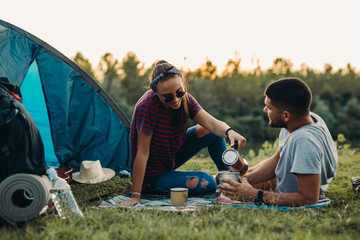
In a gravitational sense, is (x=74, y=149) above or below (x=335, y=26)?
below

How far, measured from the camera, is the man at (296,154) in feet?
7.60

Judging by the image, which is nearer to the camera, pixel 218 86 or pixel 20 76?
pixel 20 76

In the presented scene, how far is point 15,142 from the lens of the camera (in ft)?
7.21

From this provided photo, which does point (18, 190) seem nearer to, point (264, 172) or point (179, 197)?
point (179, 197)

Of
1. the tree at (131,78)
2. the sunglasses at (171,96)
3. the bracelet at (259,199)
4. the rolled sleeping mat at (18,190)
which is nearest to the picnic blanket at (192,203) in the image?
the bracelet at (259,199)

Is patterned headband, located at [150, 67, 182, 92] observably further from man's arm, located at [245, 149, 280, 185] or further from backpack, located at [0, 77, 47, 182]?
man's arm, located at [245, 149, 280, 185]

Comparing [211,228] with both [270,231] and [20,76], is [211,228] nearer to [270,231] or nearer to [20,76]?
[270,231]

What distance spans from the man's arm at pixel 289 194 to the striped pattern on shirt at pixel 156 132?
2.22ft

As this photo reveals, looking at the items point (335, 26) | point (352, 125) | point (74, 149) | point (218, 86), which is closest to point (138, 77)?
point (218, 86)

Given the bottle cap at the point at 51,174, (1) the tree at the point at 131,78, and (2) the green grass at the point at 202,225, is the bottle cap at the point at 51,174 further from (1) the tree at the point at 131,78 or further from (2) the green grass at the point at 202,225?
(1) the tree at the point at 131,78

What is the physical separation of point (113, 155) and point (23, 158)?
2356 millimetres

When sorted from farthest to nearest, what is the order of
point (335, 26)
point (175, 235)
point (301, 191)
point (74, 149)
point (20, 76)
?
point (335, 26), point (74, 149), point (20, 76), point (301, 191), point (175, 235)

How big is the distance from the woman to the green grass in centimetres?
55

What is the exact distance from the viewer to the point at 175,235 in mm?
1828
